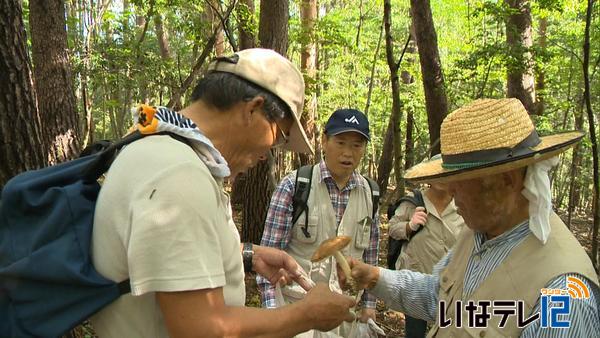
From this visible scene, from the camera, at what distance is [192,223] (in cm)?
121

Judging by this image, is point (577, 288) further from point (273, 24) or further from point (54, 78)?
point (54, 78)

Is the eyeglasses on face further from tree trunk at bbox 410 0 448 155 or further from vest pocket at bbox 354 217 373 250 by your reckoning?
tree trunk at bbox 410 0 448 155

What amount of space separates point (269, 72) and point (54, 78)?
559cm

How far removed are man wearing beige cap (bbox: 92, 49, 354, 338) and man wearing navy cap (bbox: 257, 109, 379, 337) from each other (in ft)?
4.75

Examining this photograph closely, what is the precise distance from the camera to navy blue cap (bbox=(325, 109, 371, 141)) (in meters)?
3.40

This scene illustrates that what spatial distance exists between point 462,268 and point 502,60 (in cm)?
545

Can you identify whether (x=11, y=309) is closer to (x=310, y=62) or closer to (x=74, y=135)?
(x=74, y=135)

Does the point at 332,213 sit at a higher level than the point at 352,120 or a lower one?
lower

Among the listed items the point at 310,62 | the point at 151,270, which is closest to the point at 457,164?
the point at 151,270

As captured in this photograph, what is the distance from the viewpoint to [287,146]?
2098 millimetres

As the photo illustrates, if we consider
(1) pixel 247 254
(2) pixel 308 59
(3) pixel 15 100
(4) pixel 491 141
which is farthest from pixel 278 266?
(2) pixel 308 59

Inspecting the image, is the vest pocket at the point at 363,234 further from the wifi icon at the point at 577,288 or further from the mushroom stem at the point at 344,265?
the wifi icon at the point at 577,288

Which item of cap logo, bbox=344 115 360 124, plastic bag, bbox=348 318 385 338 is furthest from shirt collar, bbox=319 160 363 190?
plastic bag, bbox=348 318 385 338

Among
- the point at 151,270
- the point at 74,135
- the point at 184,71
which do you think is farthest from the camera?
the point at 184,71
